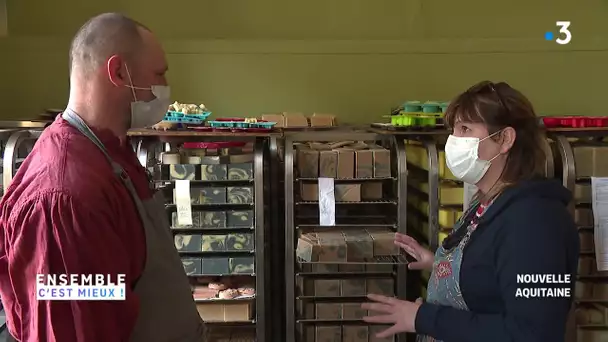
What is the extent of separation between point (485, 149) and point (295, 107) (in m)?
2.07

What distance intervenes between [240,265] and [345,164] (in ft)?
2.16

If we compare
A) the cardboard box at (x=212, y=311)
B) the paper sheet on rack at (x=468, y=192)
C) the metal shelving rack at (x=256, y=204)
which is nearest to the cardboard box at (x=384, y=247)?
the paper sheet on rack at (x=468, y=192)

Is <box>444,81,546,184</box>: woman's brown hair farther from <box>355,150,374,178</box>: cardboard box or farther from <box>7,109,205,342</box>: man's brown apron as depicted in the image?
<box>355,150,374,178</box>: cardboard box

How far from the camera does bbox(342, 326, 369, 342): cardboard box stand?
272 centimetres

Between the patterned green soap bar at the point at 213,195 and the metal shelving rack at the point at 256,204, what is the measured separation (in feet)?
0.22

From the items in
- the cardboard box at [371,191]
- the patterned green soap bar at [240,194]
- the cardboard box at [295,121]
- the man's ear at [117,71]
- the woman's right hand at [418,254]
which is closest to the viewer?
the man's ear at [117,71]

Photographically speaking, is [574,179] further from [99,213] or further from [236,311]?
[99,213]

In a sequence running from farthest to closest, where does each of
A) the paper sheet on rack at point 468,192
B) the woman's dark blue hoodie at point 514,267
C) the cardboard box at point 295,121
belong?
1. the cardboard box at point 295,121
2. the paper sheet on rack at point 468,192
3. the woman's dark blue hoodie at point 514,267

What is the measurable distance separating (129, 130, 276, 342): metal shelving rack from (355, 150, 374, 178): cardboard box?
41 cm

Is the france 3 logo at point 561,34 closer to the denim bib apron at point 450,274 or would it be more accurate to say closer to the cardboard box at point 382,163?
the cardboard box at point 382,163

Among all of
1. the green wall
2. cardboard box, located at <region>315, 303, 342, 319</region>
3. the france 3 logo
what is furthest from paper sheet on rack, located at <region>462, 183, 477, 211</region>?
the france 3 logo

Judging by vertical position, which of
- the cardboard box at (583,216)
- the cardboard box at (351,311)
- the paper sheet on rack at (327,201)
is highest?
the paper sheet on rack at (327,201)

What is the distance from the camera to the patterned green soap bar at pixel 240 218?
2641mm

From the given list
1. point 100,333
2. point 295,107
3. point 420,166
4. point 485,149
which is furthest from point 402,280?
point 100,333
